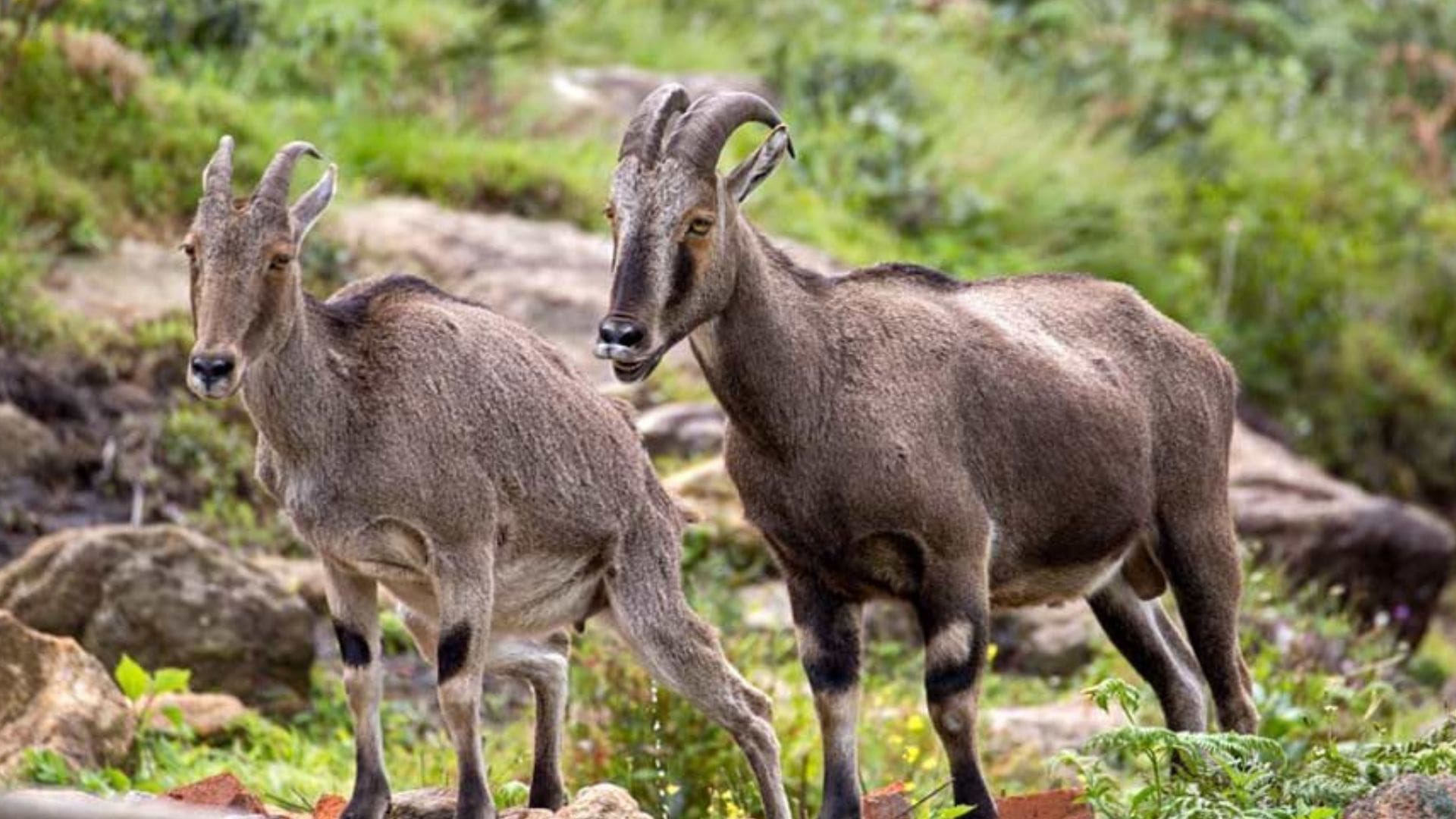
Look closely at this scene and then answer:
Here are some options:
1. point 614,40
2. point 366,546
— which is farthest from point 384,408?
point 614,40

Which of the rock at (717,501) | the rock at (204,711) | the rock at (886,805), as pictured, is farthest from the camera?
the rock at (717,501)

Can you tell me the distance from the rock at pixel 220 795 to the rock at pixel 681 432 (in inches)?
221

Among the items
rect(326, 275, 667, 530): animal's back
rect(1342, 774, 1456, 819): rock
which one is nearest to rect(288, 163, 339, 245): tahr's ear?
rect(326, 275, 667, 530): animal's back

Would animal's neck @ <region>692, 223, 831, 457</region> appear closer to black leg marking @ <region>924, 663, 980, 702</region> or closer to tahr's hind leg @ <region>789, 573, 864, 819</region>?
tahr's hind leg @ <region>789, 573, 864, 819</region>

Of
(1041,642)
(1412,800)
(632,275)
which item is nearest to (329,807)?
(632,275)

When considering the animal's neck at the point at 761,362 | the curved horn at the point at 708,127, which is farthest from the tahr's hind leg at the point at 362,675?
the curved horn at the point at 708,127

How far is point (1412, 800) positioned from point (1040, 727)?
475 cm

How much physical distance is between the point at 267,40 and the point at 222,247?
9.78 meters

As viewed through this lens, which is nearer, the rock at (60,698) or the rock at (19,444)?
the rock at (60,698)

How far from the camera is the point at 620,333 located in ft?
25.3

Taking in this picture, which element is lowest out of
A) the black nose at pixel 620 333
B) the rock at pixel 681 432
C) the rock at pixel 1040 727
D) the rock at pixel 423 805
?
the rock at pixel 1040 727

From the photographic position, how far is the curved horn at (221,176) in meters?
7.76

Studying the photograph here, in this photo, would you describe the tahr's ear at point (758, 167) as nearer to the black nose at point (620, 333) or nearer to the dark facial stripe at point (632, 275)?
the dark facial stripe at point (632, 275)

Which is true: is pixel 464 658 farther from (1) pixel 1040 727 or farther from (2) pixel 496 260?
(2) pixel 496 260
